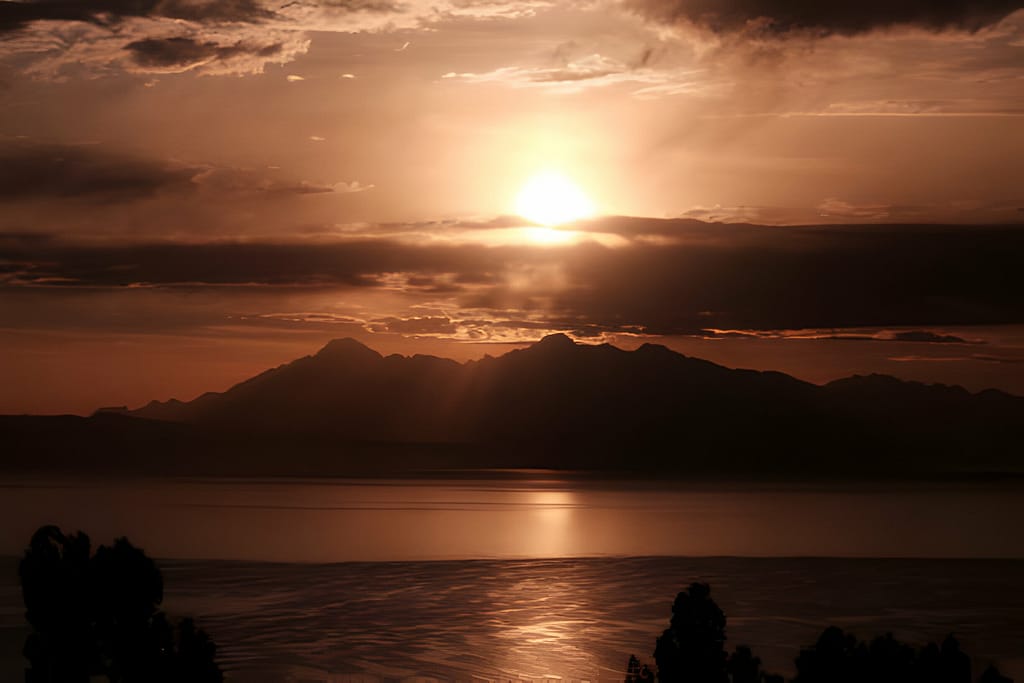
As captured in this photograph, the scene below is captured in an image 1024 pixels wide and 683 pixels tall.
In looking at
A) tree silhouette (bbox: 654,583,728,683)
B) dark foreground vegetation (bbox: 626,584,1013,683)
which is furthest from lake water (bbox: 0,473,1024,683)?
dark foreground vegetation (bbox: 626,584,1013,683)

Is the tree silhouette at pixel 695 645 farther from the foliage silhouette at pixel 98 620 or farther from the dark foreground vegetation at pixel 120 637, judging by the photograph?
the foliage silhouette at pixel 98 620

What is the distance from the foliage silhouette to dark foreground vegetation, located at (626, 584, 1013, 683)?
29.1ft

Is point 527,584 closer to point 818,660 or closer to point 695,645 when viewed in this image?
point 695,645

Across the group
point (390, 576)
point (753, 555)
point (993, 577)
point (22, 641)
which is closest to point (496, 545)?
point (753, 555)

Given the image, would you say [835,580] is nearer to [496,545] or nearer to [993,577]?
[993,577]

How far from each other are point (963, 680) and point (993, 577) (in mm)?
64941

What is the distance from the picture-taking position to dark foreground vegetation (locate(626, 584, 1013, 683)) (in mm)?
22078

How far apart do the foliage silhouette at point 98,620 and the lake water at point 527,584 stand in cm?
1917

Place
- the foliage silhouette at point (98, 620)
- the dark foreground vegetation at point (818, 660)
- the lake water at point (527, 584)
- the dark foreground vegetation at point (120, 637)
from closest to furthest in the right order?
1. the dark foreground vegetation at point (818, 660)
2. the dark foreground vegetation at point (120, 637)
3. the foliage silhouette at point (98, 620)
4. the lake water at point (527, 584)

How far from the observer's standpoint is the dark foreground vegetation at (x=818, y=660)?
22.1 meters

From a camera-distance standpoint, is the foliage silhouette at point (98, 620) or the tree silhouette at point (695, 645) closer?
the foliage silhouette at point (98, 620)

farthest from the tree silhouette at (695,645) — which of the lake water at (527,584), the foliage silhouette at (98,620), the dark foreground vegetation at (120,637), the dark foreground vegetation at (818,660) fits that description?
the lake water at (527,584)

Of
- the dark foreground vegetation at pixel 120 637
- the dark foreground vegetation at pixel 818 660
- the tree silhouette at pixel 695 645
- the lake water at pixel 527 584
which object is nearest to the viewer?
the dark foreground vegetation at pixel 818 660

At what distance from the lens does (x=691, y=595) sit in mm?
24734
